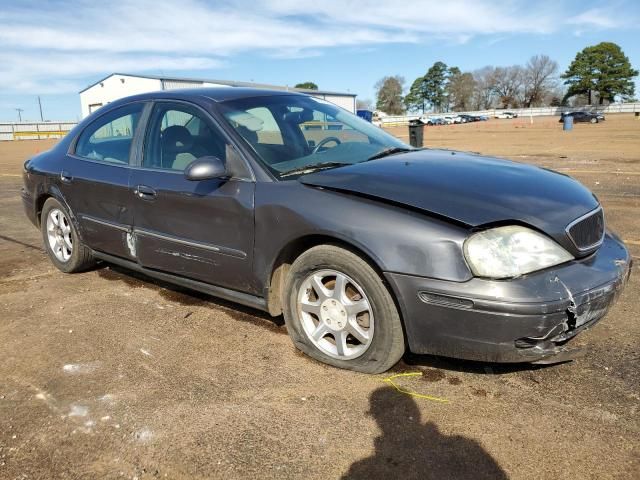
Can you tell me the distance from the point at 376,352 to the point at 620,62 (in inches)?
3885

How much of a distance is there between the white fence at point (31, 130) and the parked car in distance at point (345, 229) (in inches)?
2070

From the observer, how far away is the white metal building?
39.3 meters

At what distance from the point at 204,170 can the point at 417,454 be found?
74.3 inches

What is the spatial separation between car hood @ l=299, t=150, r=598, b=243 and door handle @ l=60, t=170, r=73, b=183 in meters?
2.45

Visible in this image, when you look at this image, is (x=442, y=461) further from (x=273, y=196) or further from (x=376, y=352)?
(x=273, y=196)

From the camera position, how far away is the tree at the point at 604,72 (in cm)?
8394

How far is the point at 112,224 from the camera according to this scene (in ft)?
13.2

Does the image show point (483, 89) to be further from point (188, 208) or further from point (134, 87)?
point (188, 208)

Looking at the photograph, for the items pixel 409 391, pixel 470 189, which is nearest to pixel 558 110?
pixel 470 189

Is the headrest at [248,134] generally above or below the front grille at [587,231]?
above

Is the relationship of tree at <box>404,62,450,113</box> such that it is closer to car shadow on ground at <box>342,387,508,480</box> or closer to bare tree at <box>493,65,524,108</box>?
bare tree at <box>493,65,524,108</box>

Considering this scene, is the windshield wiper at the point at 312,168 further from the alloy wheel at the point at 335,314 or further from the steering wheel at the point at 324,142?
the alloy wheel at the point at 335,314

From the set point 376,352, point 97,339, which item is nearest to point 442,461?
point 376,352

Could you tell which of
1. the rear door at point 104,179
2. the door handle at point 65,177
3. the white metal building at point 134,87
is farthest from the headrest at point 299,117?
the white metal building at point 134,87
